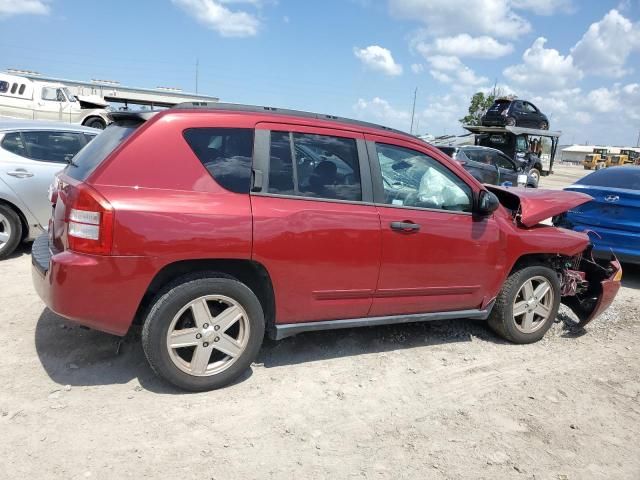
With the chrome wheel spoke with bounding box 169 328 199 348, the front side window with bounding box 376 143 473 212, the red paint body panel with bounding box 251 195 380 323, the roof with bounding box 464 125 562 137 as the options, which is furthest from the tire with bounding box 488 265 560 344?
the roof with bounding box 464 125 562 137

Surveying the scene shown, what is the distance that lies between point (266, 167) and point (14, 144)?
13.9 ft

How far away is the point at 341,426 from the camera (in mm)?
3086

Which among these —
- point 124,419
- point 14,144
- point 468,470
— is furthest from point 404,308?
point 14,144

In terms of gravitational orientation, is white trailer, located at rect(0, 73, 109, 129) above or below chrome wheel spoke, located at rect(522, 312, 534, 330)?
above

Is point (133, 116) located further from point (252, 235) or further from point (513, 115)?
point (513, 115)

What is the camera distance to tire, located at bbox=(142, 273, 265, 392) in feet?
10.1

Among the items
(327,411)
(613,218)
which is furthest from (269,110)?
(613,218)

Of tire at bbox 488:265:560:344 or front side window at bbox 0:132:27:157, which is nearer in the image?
tire at bbox 488:265:560:344

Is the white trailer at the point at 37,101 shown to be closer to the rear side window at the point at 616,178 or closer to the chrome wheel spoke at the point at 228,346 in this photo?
the rear side window at the point at 616,178

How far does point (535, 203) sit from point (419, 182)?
4.11 feet

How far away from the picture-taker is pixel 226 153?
3.24m

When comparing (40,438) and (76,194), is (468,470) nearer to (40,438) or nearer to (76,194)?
(40,438)

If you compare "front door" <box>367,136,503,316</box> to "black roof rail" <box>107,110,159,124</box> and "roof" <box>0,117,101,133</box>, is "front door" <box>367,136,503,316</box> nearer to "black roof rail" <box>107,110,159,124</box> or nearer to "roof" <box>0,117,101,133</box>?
"black roof rail" <box>107,110,159,124</box>

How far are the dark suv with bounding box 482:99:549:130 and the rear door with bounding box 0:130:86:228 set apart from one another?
69.6ft
